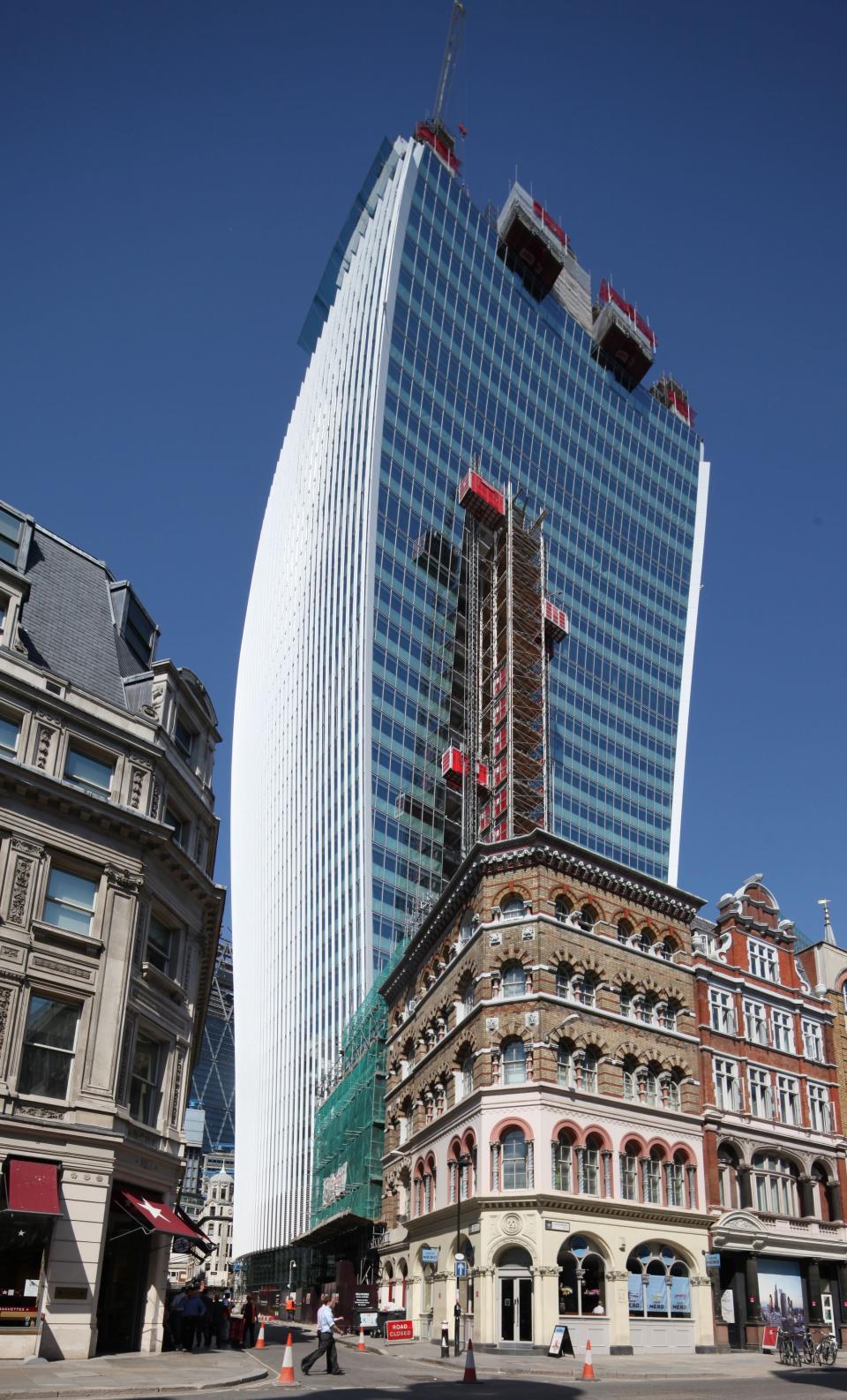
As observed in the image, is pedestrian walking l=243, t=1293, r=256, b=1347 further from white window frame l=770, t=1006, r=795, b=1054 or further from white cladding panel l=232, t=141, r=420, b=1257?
white cladding panel l=232, t=141, r=420, b=1257

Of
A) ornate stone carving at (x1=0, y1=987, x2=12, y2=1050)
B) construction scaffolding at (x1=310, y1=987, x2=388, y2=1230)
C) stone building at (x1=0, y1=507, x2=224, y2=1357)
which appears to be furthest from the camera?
construction scaffolding at (x1=310, y1=987, x2=388, y2=1230)

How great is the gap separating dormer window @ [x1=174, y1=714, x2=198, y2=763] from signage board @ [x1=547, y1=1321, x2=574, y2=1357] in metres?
21.8

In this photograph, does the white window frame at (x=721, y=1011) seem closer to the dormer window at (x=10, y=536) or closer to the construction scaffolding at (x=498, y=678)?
the dormer window at (x=10, y=536)

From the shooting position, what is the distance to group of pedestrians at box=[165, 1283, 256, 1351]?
1196 inches

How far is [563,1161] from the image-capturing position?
3703 cm

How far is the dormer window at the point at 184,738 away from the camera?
3674 centimetres

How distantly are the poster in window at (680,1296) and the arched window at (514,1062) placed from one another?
9593 millimetres

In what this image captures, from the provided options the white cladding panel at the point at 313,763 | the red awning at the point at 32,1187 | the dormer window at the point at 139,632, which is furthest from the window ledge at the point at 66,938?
the white cladding panel at the point at 313,763

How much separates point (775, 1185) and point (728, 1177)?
3.61m

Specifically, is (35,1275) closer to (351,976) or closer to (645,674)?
(351,976)

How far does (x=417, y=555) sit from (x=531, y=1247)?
74653 mm

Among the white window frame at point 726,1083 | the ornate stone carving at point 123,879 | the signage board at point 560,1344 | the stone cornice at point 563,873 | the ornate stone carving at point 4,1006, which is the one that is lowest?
the signage board at point 560,1344

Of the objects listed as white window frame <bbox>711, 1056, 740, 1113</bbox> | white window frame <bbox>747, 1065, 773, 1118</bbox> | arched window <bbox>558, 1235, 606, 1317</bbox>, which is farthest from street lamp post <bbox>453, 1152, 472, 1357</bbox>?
white window frame <bbox>747, 1065, 773, 1118</bbox>

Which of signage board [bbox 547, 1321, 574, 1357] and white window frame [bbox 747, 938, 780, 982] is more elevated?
white window frame [bbox 747, 938, 780, 982]
